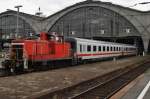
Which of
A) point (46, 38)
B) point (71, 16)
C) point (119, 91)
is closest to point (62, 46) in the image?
point (46, 38)

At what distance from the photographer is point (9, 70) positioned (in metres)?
23.9

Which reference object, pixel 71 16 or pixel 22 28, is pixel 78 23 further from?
pixel 22 28

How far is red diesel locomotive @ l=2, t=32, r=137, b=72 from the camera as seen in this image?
23.8 meters

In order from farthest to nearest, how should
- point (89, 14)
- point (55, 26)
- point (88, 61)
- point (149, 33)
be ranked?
1. point (55, 26)
2. point (89, 14)
3. point (149, 33)
4. point (88, 61)

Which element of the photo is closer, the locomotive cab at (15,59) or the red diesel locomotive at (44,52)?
the locomotive cab at (15,59)

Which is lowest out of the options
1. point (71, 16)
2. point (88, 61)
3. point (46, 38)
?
point (88, 61)

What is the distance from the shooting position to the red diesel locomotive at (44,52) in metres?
23.8

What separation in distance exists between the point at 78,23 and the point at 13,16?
28.5 m

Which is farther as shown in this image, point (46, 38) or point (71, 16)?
point (71, 16)

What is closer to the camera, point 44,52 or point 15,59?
point 15,59

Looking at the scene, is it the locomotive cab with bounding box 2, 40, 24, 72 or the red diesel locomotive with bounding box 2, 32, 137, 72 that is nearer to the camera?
the locomotive cab with bounding box 2, 40, 24, 72

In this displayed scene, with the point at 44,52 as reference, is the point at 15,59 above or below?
below

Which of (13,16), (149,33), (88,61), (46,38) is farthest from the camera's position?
(13,16)

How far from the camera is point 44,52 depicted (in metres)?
26.7
